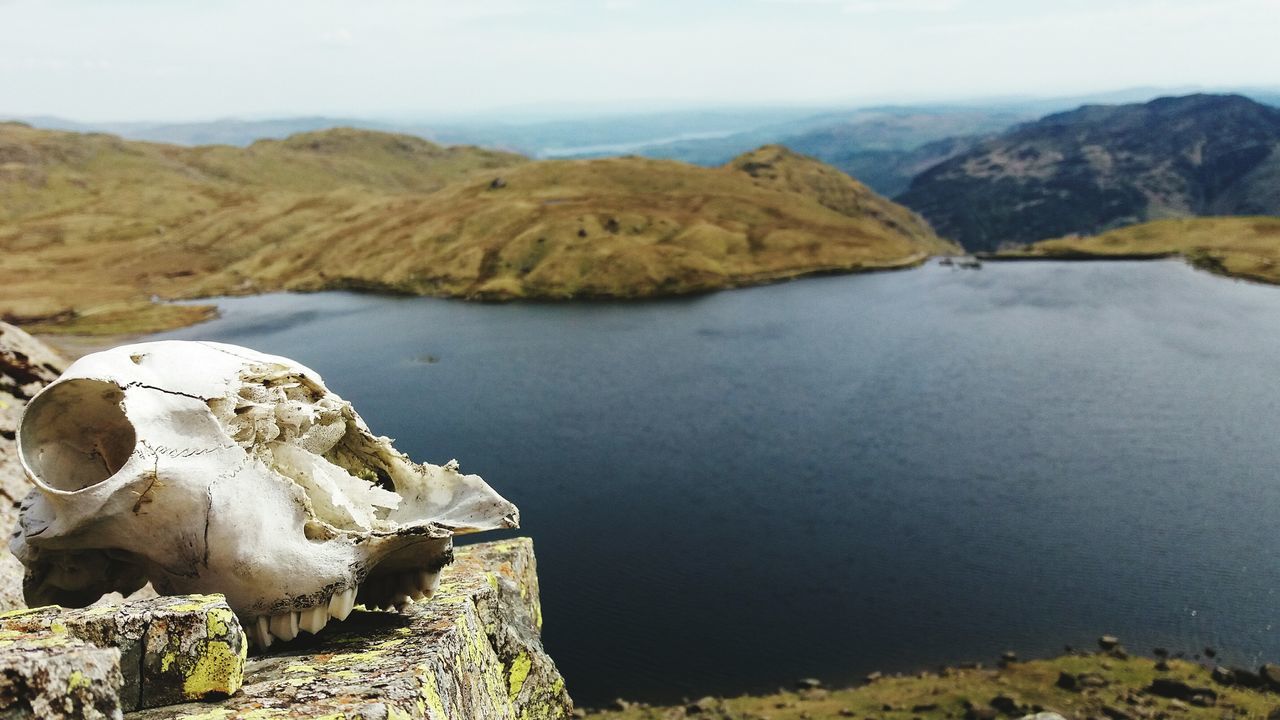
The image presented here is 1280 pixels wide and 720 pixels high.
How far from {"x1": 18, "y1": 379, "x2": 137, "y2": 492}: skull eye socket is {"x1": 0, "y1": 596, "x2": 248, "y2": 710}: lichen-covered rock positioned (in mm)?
1702

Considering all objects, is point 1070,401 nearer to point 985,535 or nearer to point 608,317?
point 985,535

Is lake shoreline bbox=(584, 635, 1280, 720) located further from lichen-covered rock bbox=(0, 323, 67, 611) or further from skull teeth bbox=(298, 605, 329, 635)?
skull teeth bbox=(298, 605, 329, 635)

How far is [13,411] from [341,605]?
12.9m

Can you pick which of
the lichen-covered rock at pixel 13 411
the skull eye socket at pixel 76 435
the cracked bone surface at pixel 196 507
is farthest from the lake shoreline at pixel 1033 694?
the skull eye socket at pixel 76 435

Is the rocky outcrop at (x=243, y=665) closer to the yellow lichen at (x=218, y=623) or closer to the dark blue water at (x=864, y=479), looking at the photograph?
the yellow lichen at (x=218, y=623)

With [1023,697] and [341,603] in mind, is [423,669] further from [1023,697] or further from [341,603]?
[1023,697]

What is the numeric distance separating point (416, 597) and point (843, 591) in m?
32.8

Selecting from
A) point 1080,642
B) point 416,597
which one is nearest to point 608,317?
point 1080,642

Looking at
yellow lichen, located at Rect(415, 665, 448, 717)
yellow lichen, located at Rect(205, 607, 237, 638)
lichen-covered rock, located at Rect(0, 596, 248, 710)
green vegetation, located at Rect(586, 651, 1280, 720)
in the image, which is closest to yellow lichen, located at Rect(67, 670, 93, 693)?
lichen-covered rock, located at Rect(0, 596, 248, 710)

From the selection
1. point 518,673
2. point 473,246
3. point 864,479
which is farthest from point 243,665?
point 473,246

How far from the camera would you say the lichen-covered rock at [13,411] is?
10594 mm

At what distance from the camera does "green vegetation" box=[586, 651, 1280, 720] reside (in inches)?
1125

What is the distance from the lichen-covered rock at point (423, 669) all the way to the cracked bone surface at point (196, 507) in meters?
0.43

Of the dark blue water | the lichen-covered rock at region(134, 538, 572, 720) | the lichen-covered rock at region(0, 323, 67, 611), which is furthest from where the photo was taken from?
the dark blue water
